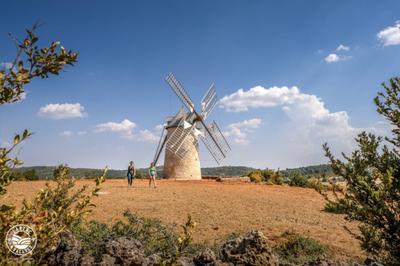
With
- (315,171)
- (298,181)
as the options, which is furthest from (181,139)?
(315,171)

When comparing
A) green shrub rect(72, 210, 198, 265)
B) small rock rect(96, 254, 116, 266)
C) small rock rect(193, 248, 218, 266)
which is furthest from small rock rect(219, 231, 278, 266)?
small rock rect(96, 254, 116, 266)

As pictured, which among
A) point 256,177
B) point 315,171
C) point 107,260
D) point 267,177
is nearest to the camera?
point 107,260

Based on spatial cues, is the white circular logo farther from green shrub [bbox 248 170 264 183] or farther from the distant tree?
green shrub [bbox 248 170 264 183]

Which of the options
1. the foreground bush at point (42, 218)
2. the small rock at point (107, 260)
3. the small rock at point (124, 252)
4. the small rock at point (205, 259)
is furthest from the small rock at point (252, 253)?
the foreground bush at point (42, 218)

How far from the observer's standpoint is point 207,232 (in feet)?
36.6

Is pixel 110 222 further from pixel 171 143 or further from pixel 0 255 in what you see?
pixel 171 143

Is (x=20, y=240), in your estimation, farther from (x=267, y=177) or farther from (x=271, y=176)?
(x=267, y=177)

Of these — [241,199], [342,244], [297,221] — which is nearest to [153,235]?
[342,244]

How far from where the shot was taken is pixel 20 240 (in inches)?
119

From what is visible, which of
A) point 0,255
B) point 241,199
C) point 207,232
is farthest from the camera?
point 241,199

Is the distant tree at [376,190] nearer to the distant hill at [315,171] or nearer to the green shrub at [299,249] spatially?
the distant hill at [315,171]

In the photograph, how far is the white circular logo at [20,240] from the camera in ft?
9.75

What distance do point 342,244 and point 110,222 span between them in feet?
24.4

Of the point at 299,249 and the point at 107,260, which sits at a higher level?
the point at 107,260
